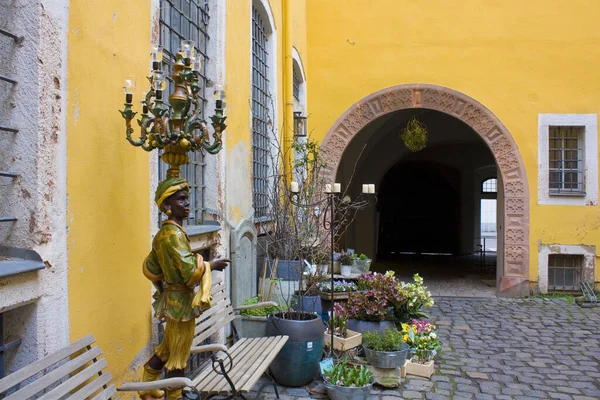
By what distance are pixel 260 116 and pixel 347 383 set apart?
368 centimetres

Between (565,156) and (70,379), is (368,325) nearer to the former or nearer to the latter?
(70,379)

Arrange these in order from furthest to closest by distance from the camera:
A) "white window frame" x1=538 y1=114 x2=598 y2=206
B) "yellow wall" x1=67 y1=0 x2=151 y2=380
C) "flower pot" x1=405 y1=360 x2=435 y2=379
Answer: "white window frame" x1=538 y1=114 x2=598 y2=206
"flower pot" x1=405 y1=360 x2=435 y2=379
"yellow wall" x1=67 y1=0 x2=151 y2=380

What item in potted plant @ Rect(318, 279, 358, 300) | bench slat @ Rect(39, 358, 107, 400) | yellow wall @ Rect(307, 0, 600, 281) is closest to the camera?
bench slat @ Rect(39, 358, 107, 400)

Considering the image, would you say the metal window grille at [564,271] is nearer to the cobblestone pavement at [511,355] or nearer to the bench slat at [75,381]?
the cobblestone pavement at [511,355]

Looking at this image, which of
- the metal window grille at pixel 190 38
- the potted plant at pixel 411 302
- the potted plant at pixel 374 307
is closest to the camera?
the metal window grille at pixel 190 38

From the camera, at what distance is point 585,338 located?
6148 millimetres

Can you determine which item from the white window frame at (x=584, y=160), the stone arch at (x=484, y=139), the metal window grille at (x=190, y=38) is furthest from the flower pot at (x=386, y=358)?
the white window frame at (x=584, y=160)

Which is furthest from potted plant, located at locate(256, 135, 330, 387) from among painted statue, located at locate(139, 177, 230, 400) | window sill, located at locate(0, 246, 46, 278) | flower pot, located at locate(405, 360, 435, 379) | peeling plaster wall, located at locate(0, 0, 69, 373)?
window sill, located at locate(0, 246, 46, 278)

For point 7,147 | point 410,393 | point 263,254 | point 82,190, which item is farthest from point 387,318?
point 7,147

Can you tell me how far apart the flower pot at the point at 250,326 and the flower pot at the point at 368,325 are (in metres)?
1.03

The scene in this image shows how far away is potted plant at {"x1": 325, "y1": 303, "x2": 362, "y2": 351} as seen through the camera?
488cm

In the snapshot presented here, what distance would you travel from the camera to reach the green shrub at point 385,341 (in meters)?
4.55

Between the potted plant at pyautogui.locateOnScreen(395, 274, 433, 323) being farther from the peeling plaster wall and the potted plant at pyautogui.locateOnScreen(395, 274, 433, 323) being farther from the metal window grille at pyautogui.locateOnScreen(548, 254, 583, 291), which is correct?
the metal window grille at pyautogui.locateOnScreen(548, 254, 583, 291)

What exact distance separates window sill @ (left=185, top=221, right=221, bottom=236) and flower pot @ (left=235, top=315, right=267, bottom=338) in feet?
2.83
